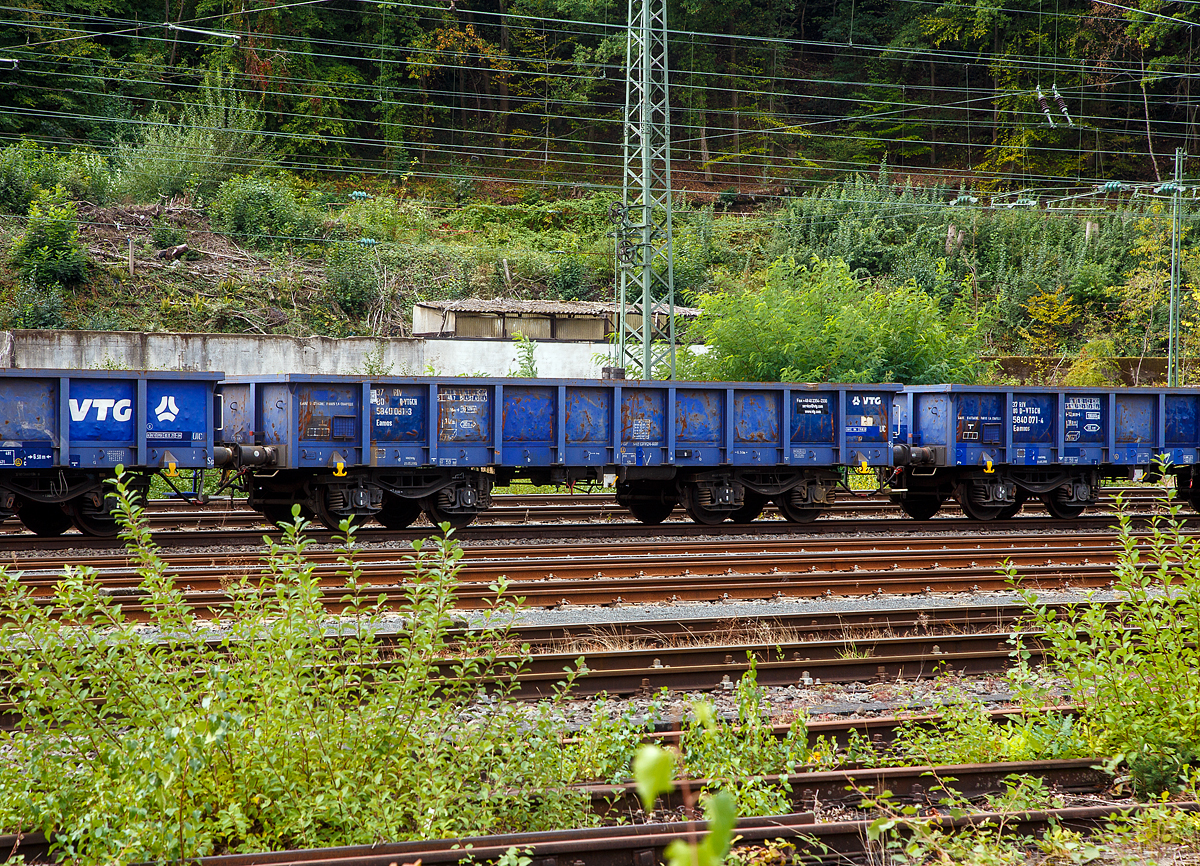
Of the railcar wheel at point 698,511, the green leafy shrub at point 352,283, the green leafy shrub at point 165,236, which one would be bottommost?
the railcar wheel at point 698,511

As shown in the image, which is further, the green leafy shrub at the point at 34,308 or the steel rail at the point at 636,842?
the green leafy shrub at the point at 34,308

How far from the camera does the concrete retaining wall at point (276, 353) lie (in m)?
26.3

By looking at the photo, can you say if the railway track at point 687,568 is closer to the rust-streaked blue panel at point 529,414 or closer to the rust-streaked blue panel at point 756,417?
the rust-streaked blue panel at point 529,414

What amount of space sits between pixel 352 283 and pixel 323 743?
3497 cm

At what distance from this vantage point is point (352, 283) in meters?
38.4

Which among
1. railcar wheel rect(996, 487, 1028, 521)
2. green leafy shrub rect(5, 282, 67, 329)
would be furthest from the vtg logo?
green leafy shrub rect(5, 282, 67, 329)

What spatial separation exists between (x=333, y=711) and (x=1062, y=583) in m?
10.7

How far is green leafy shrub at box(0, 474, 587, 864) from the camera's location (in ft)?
15.8

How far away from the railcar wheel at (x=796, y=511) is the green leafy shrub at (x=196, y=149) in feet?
105

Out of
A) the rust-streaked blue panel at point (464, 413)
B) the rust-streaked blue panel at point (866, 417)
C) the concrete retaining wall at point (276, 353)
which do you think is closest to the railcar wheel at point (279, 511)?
the rust-streaked blue panel at point (464, 413)

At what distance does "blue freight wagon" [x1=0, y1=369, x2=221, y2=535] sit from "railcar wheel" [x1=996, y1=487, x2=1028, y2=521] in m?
15.7

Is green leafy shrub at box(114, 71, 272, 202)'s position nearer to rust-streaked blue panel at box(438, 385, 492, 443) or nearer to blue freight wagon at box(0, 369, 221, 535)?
blue freight wagon at box(0, 369, 221, 535)

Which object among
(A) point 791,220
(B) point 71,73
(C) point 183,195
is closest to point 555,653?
(C) point 183,195

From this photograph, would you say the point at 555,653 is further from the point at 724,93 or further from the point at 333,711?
the point at 724,93
